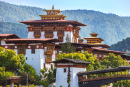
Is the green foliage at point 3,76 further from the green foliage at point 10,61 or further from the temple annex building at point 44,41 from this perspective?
the temple annex building at point 44,41

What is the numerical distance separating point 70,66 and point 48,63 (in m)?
13.9

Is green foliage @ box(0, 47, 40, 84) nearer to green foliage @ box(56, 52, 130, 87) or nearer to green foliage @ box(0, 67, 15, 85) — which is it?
green foliage @ box(0, 67, 15, 85)

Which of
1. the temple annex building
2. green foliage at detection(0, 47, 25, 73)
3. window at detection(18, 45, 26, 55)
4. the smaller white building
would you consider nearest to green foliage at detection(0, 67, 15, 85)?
green foliage at detection(0, 47, 25, 73)

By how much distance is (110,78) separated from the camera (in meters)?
83.9

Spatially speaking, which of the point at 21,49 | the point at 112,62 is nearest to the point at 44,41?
the point at 21,49

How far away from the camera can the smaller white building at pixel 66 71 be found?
272 ft

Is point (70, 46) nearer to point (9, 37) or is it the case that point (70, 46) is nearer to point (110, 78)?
point (9, 37)

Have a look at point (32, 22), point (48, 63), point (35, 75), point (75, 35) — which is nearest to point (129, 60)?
point (75, 35)

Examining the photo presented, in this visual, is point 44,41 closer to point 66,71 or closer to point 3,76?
point 66,71

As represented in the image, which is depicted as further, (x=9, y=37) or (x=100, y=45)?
(x=100, y=45)

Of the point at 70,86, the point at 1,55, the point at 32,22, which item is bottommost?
the point at 70,86

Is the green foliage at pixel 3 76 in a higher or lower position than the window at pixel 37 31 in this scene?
lower

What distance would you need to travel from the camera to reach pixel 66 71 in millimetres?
84062

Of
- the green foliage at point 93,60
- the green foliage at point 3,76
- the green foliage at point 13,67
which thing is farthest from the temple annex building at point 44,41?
the green foliage at point 3,76
